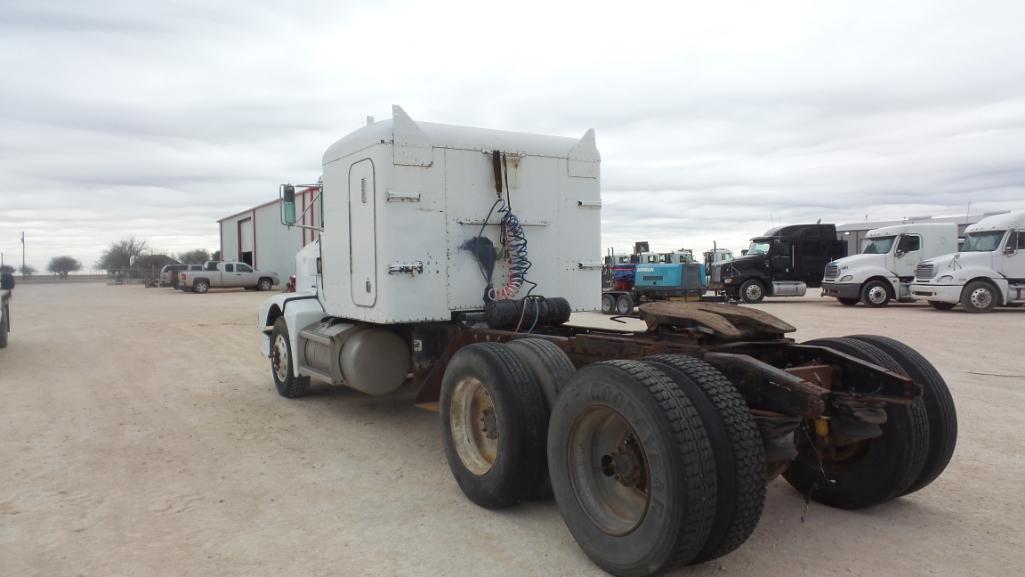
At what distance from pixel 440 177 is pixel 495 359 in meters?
2.32

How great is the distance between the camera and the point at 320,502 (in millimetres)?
4883

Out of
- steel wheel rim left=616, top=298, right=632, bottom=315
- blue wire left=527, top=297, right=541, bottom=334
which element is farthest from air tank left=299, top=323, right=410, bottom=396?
steel wheel rim left=616, top=298, right=632, bottom=315

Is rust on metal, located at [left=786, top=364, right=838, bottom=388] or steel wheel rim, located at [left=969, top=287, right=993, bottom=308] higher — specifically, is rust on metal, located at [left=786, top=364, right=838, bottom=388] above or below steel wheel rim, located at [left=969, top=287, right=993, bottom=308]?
above

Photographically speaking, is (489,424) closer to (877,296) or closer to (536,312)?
(536,312)

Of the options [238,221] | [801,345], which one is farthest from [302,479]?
[238,221]

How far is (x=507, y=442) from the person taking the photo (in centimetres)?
443

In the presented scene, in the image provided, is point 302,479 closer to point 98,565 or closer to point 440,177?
point 98,565

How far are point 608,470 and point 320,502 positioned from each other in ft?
7.03

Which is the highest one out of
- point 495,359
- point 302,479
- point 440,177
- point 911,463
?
point 440,177

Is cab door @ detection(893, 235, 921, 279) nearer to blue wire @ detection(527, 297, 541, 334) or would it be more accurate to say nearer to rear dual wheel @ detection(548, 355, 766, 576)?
blue wire @ detection(527, 297, 541, 334)

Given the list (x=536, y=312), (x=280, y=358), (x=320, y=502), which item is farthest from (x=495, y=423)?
(x=280, y=358)

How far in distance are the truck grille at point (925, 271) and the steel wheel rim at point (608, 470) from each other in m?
19.9

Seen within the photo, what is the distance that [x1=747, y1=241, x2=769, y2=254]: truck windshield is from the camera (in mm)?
27500

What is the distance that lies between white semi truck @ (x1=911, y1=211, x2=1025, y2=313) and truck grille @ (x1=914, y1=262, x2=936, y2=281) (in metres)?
0.03
